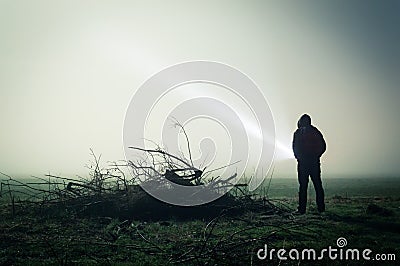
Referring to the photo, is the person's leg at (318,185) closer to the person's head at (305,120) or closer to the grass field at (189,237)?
the grass field at (189,237)

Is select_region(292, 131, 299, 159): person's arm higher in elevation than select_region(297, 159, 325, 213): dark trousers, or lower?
higher

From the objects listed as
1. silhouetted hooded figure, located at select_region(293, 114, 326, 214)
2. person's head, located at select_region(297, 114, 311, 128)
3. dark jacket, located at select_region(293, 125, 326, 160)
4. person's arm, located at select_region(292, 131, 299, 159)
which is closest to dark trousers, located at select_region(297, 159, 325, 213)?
silhouetted hooded figure, located at select_region(293, 114, 326, 214)

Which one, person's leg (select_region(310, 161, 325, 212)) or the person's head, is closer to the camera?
person's leg (select_region(310, 161, 325, 212))

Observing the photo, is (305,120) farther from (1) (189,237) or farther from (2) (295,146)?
(1) (189,237)

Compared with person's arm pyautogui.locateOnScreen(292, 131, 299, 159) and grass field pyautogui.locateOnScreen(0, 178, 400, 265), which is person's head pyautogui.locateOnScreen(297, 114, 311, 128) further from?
grass field pyautogui.locateOnScreen(0, 178, 400, 265)

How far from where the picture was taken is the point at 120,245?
9.18 meters

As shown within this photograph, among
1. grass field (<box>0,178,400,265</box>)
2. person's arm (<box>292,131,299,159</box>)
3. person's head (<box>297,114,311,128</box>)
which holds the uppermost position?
person's head (<box>297,114,311,128</box>)

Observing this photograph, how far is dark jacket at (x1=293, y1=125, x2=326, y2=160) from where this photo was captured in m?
12.9

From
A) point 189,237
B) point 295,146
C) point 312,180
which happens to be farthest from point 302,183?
point 189,237

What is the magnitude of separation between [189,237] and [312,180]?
4887mm

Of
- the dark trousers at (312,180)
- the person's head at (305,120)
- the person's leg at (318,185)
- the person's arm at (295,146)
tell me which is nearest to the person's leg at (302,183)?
the dark trousers at (312,180)

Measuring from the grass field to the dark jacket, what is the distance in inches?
68.3

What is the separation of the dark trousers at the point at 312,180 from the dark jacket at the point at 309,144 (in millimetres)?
177

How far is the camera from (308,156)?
509 inches
